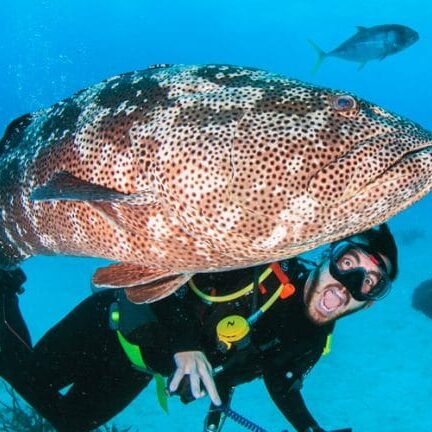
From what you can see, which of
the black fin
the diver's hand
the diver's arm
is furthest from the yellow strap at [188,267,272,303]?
the black fin

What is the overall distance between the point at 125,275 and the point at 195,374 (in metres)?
0.88

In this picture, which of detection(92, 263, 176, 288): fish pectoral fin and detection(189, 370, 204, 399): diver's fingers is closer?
detection(92, 263, 176, 288): fish pectoral fin

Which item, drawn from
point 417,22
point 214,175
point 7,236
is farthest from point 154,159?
point 417,22

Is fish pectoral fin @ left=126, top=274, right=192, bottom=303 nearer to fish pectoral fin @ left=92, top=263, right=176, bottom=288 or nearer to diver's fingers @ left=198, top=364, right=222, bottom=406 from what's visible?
fish pectoral fin @ left=92, top=263, right=176, bottom=288

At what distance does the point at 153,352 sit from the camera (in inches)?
136

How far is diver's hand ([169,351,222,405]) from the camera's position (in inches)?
109

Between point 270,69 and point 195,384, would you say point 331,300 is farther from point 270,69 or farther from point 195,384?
point 270,69

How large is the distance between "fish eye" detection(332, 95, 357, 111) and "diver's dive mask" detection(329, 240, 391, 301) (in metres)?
2.08

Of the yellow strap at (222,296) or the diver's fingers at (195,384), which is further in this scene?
the yellow strap at (222,296)

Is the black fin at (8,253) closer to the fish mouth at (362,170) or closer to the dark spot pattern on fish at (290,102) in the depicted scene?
the dark spot pattern on fish at (290,102)

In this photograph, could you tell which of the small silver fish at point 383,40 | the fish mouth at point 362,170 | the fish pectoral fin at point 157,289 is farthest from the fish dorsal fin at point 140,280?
the small silver fish at point 383,40

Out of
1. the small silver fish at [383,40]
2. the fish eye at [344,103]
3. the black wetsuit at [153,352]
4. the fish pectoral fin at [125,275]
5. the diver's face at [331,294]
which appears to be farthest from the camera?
the small silver fish at [383,40]

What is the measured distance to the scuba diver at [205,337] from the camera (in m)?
3.14

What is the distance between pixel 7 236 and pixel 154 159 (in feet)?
5.46
